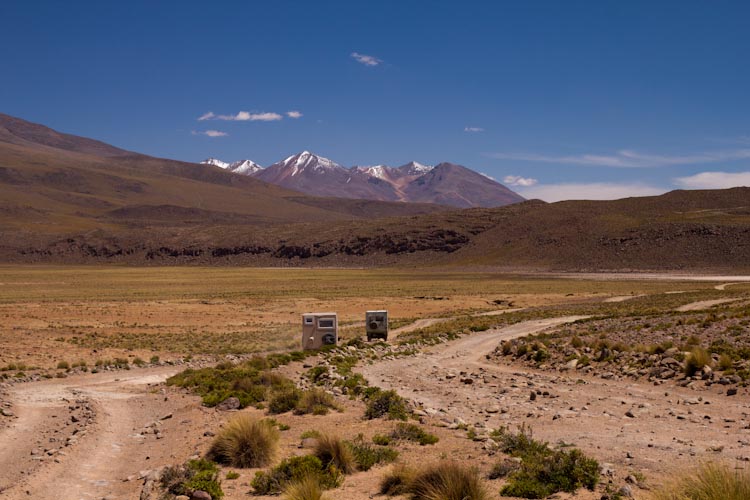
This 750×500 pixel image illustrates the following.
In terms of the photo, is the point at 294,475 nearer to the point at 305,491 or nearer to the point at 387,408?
the point at 305,491

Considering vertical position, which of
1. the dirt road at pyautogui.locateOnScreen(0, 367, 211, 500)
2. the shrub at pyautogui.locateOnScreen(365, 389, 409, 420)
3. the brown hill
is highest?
the brown hill

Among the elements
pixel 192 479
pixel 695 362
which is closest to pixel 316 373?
pixel 192 479

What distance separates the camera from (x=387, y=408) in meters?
15.2

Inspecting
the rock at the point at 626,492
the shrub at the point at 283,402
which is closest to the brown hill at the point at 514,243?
the shrub at the point at 283,402

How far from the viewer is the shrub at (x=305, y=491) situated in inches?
347

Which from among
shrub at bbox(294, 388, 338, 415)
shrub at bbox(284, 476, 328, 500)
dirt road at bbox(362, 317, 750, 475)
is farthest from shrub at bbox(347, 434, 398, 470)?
shrub at bbox(294, 388, 338, 415)

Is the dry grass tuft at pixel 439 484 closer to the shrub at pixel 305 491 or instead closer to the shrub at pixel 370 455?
the shrub at pixel 305 491

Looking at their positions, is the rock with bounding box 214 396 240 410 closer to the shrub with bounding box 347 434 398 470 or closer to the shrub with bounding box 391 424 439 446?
the shrub with bounding box 391 424 439 446

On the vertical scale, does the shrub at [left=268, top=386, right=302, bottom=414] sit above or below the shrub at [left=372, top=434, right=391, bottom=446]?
below

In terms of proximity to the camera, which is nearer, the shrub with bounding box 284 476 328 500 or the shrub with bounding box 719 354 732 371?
the shrub with bounding box 284 476 328 500

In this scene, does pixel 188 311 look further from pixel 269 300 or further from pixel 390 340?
pixel 390 340

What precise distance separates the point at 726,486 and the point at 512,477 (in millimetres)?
3303

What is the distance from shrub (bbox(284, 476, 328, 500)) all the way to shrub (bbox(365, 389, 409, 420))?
5.55 metres

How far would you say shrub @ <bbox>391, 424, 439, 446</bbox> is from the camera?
1248cm
